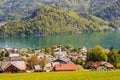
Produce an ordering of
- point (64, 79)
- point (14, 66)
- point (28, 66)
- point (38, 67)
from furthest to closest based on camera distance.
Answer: point (28, 66) < point (38, 67) < point (14, 66) < point (64, 79)

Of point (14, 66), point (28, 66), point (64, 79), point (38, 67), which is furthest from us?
point (28, 66)

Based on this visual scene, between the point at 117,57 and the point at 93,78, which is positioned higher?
the point at 93,78

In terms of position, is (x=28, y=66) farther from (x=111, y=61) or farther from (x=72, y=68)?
(x=111, y=61)

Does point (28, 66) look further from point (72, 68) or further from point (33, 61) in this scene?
point (72, 68)

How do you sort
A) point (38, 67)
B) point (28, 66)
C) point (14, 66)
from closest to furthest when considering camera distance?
point (14, 66)
point (38, 67)
point (28, 66)

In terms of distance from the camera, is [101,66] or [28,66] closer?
[101,66]

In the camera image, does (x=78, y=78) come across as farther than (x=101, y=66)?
No

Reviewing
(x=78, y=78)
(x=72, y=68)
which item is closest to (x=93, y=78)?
(x=78, y=78)

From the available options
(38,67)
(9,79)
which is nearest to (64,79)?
(9,79)

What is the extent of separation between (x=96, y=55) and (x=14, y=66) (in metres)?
21.9

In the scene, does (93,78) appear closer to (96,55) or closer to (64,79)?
(64,79)

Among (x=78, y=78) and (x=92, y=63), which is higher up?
(x=78, y=78)

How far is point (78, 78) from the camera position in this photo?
1175 inches

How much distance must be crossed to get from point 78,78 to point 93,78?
5.11ft
